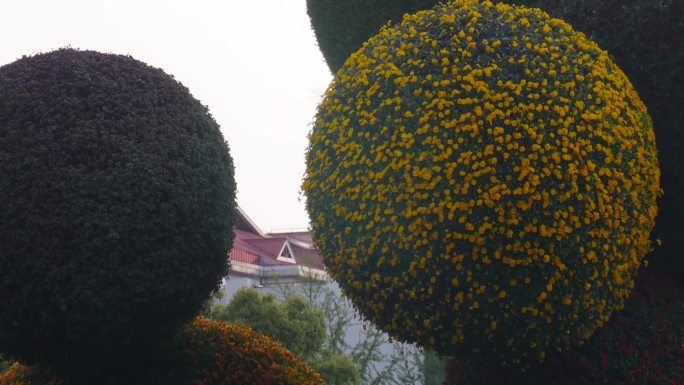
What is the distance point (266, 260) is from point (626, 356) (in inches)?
676

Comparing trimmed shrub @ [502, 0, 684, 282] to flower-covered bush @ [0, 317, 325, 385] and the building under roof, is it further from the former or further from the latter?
the building under roof

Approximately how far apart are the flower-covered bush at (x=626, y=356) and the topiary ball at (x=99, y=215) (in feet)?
8.56

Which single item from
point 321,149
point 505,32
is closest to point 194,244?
point 321,149

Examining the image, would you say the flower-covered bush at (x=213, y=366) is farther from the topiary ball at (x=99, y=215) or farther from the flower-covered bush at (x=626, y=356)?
the flower-covered bush at (x=626, y=356)

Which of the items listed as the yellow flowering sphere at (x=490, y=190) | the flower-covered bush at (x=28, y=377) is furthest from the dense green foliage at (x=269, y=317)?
the yellow flowering sphere at (x=490, y=190)

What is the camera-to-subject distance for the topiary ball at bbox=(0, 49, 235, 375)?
5781mm

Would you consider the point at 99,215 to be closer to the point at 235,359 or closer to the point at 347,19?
the point at 235,359

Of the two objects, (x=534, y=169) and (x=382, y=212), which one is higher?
(x=534, y=169)

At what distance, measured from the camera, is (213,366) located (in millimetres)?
6902

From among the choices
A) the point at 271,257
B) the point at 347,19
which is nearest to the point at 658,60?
the point at 347,19

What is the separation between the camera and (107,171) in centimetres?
603

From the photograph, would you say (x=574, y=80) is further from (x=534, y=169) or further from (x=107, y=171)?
(x=107, y=171)

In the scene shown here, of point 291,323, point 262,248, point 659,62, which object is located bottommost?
point 291,323

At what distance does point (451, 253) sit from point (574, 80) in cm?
163
